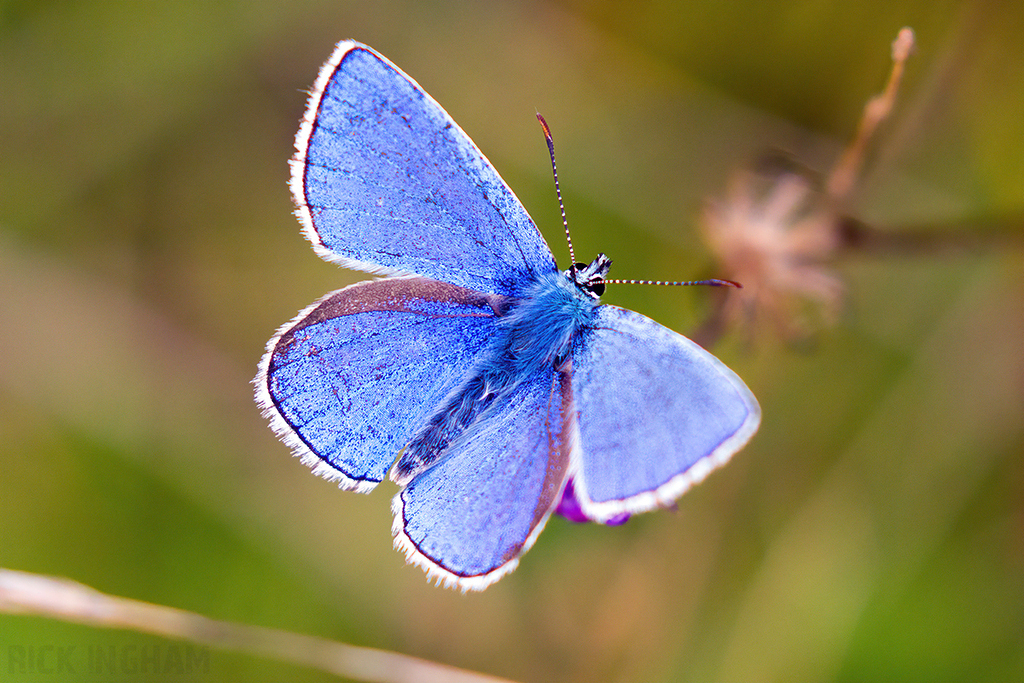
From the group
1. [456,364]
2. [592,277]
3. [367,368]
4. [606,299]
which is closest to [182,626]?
[367,368]

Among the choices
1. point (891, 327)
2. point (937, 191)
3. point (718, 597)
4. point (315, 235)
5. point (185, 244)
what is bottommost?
point (718, 597)

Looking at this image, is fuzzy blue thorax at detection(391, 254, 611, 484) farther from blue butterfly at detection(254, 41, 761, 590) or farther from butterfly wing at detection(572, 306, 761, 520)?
butterfly wing at detection(572, 306, 761, 520)

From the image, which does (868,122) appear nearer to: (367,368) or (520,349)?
(520,349)

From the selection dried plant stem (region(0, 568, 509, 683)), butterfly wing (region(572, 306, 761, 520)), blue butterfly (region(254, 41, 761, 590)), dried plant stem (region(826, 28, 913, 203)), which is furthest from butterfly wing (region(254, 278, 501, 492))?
dried plant stem (region(826, 28, 913, 203))

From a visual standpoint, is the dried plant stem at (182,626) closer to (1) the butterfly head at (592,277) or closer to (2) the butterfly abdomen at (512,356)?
(2) the butterfly abdomen at (512,356)

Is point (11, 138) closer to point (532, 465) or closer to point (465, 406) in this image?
point (465, 406)

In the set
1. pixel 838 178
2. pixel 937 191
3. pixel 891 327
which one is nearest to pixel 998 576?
pixel 891 327

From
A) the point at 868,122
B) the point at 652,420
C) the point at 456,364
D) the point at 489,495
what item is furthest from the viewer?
the point at 868,122
